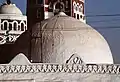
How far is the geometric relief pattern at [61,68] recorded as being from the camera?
44.6 ft

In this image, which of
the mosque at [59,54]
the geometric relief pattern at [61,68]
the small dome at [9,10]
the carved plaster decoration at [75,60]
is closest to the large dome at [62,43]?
the mosque at [59,54]

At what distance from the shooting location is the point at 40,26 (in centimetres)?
1744

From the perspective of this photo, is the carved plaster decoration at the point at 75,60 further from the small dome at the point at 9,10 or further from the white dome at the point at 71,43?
the small dome at the point at 9,10

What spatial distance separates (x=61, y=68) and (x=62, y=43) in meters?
3.08

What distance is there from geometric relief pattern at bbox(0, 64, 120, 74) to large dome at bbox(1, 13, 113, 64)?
2.41 metres

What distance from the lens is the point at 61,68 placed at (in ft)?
44.7

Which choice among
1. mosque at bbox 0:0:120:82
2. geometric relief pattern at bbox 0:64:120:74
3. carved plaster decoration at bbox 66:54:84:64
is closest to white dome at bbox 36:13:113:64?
mosque at bbox 0:0:120:82

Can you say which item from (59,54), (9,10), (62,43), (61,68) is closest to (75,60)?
(61,68)

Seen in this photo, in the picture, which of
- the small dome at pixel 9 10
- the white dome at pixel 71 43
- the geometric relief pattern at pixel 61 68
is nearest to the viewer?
the geometric relief pattern at pixel 61 68

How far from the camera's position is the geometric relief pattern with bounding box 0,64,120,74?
44.6ft

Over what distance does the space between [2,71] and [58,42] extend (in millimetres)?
3578

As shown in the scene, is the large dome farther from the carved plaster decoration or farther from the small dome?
the small dome

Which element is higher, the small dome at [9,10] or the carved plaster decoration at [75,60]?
the carved plaster decoration at [75,60]

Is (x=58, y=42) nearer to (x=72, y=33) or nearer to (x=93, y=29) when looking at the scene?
(x=72, y=33)
